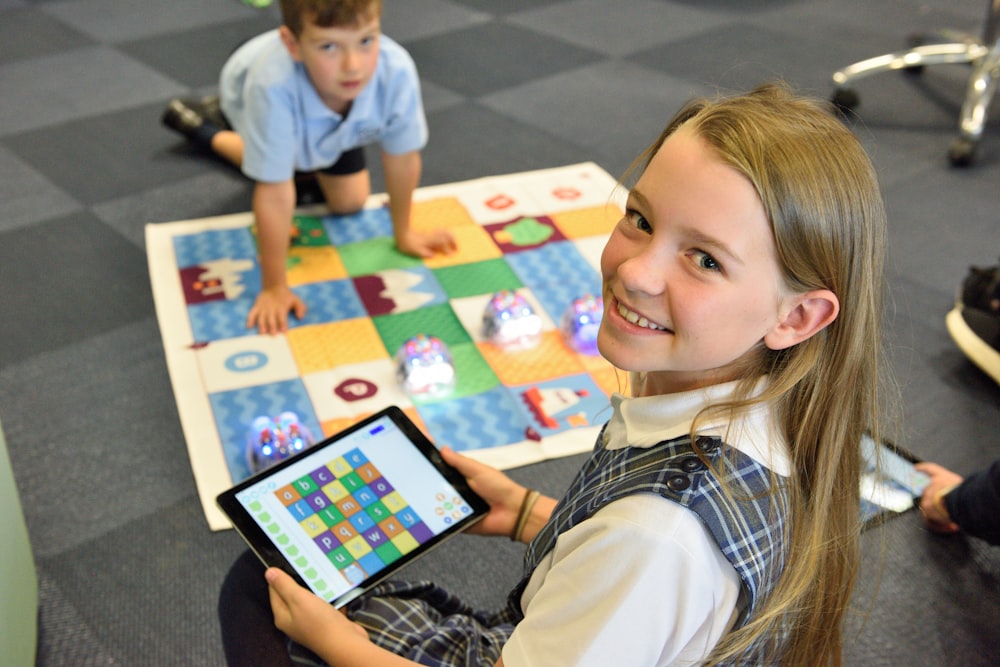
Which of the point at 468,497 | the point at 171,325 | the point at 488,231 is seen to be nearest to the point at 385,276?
the point at 488,231

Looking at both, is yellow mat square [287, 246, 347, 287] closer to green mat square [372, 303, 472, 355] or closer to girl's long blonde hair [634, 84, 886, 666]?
green mat square [372, 303, 472, 355]

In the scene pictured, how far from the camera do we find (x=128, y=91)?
2365 mm

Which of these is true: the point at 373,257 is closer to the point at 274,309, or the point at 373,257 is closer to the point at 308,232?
the point at 308,232

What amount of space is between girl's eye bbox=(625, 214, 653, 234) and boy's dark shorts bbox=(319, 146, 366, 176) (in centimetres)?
120

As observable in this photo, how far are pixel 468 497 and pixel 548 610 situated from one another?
33 cm

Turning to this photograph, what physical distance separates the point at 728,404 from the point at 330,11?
1.01m

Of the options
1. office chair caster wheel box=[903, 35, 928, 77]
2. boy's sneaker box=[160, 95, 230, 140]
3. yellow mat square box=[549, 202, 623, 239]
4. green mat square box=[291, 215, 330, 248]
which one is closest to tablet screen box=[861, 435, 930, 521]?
yellow mat square box=[549, 202, 623, 239]

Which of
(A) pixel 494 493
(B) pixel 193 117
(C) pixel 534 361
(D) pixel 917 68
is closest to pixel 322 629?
(A) pixel 494 493

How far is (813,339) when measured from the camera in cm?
72

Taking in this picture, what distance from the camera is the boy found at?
1.50m

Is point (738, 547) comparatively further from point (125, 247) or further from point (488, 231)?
point (125, 247)

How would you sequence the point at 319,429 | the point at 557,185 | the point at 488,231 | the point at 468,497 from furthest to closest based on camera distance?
the point at 557,185
the point at 488,231
the point at 319,429
the point at 468,497

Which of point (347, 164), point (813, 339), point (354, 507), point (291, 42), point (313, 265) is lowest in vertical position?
point (313, 265)

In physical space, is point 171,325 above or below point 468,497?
below
